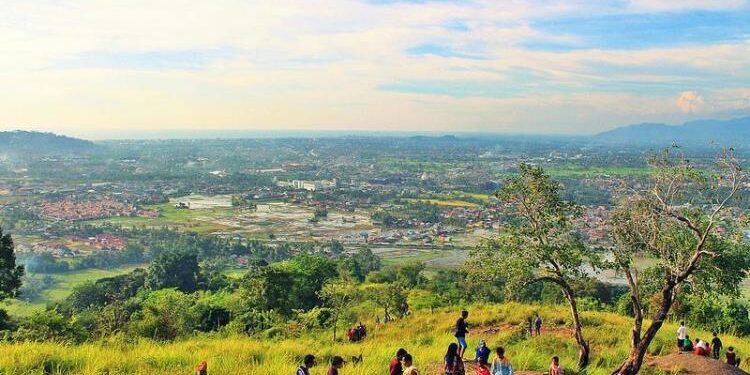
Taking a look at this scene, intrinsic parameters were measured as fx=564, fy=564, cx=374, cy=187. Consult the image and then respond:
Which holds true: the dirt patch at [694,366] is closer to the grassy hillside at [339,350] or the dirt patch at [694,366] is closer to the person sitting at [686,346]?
the grassy hillside at [339,350]

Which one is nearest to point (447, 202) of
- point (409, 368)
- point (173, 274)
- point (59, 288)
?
point (173, 274)

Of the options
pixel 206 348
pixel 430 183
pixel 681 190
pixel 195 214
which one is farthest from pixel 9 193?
pixel 681 190

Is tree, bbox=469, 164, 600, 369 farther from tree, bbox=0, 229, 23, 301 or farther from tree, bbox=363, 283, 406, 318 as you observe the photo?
tree, bbox=0, 229, 23, 301

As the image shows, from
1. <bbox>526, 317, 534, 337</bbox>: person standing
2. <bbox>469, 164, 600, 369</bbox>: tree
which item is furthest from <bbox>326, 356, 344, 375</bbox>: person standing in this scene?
<bbox>526, 317, 534, 337</bbox>: person standing

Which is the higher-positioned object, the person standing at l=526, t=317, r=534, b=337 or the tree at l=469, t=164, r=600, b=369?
the tree at l=469, t=164, r=600, b=369

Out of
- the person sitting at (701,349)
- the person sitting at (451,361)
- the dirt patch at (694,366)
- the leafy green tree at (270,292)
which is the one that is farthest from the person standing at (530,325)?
the leafy green tree at (270,292)

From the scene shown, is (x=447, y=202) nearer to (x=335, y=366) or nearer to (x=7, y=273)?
(x=7, y=273)
